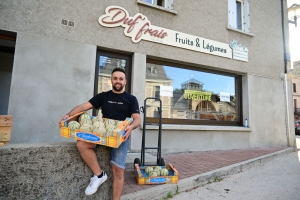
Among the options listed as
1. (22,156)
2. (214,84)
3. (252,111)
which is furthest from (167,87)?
(22,156)

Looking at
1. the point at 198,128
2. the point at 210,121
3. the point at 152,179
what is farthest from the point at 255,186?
the point at 210,121

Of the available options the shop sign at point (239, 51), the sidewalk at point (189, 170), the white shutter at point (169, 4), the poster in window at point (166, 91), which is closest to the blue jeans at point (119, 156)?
the sidewalk at point (189, 170)

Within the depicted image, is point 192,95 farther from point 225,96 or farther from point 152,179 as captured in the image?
point 152,179

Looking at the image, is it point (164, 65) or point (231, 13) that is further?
point (231, 13)

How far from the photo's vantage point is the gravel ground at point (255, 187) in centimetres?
315

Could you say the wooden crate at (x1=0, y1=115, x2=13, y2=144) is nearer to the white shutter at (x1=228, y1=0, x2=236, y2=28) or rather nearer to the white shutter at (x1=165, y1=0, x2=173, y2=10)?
the white shutter at (x1=165, y1=0, x2=173, y2=10)

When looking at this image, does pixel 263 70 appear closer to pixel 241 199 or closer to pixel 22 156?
pixel 241 199

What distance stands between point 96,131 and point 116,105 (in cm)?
56

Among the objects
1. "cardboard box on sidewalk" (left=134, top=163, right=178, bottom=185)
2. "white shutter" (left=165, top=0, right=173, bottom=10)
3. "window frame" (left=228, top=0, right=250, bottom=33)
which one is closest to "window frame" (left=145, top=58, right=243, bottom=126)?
"white shutter" (left=165, top=0, right=173, bottom=10)

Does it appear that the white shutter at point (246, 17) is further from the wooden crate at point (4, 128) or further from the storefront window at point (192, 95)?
the wooden crate at point (4, 128)

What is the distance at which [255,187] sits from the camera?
3549 millimetres

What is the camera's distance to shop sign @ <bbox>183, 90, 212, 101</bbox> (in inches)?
262

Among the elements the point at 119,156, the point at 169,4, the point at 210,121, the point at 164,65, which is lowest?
the point at 119,156

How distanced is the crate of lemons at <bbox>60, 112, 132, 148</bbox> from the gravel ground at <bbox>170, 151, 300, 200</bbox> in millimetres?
1643
